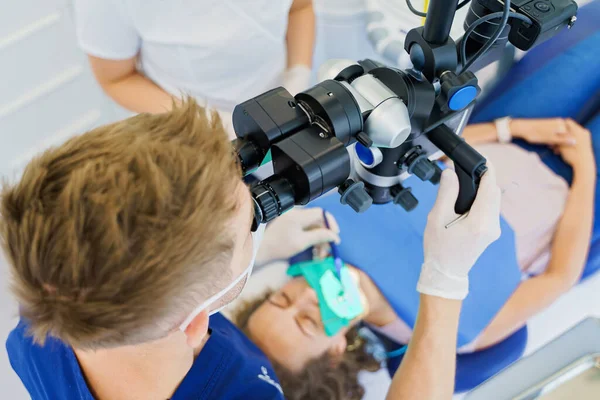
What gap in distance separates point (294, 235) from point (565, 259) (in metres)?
0.73

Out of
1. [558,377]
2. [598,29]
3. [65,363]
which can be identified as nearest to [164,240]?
[65,363]

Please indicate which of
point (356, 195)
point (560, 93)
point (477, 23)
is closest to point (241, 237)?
point (356, 195)

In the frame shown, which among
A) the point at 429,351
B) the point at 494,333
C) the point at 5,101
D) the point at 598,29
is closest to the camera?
the point at 429,351

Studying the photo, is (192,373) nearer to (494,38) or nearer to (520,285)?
(494,38)

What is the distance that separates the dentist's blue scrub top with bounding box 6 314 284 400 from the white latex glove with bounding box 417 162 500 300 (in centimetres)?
36

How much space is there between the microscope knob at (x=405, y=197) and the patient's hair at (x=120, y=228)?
358mm

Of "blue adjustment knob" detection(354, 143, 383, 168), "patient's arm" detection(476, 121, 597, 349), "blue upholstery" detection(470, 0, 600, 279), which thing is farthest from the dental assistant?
"patient's arm" detection(476, 121, 597, 349)

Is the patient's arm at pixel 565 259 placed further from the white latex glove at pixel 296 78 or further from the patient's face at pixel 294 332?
the white latex glove at pixel 296 78

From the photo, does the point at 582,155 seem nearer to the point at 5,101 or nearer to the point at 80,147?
the point at 80,147

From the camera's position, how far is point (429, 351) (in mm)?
961

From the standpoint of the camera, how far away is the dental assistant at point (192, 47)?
105cm

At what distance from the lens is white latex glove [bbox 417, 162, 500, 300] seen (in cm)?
88

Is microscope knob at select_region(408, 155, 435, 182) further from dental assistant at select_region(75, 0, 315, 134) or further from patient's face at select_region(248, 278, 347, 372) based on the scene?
patient's face at select_region(248, 278, 347, 372)

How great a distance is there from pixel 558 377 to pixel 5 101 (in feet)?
5.08
